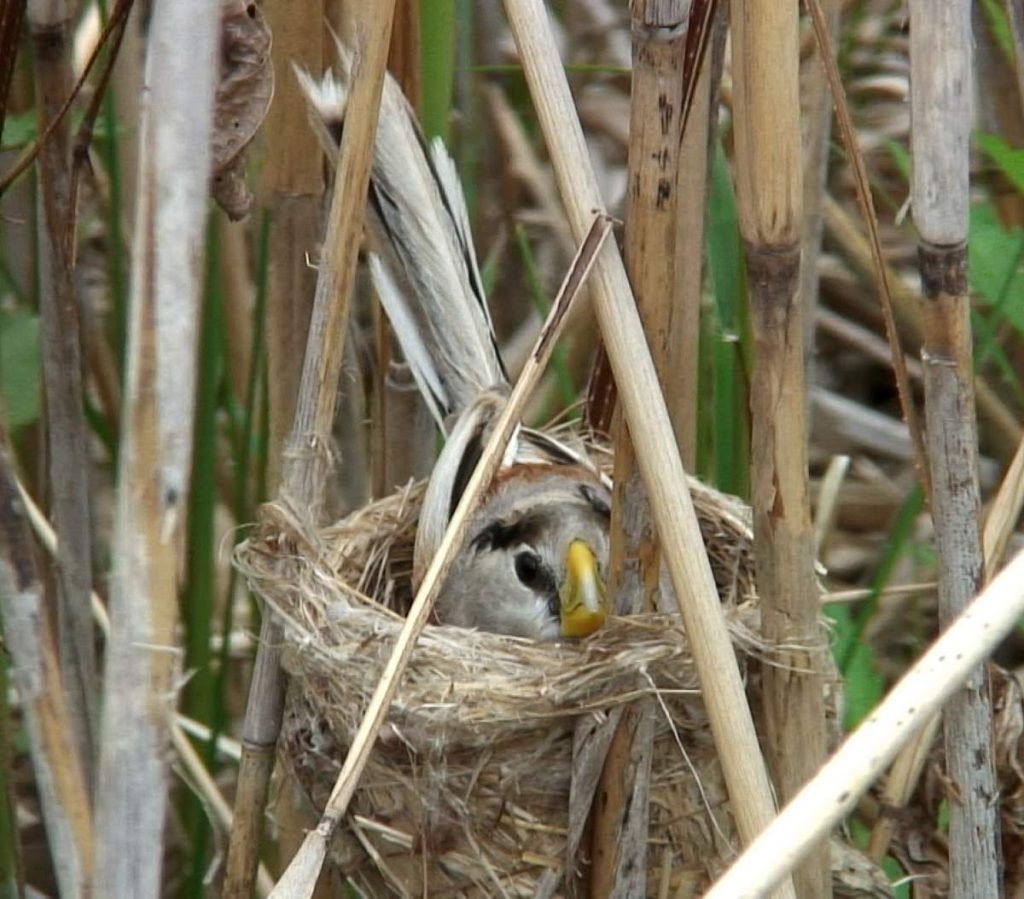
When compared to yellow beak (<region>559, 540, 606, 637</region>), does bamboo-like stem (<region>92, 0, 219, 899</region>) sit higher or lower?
higher

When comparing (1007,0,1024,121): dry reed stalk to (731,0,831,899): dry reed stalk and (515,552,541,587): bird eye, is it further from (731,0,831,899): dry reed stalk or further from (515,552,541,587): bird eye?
(515,552,541,587): bird eye

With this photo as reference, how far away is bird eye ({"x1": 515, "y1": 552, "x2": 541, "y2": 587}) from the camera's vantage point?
67.7 inches

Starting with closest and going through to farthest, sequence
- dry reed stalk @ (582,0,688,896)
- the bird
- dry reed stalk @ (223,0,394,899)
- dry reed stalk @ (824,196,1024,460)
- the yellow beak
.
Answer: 1. dry reed stalk @ (582,0,688,896)
2. dry reed stalk @ (223,0,394,899)
3. the bird
4. the yellow beak
5. dry reed stalk @ (824,196,1024,460)

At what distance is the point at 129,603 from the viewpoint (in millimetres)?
804

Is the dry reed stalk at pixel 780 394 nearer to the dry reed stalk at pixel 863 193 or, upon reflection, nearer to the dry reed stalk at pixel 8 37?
the dry reed stalk at pixel 863 193

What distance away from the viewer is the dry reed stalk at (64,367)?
1275mm

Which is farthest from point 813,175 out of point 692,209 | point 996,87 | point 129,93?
point 129,93

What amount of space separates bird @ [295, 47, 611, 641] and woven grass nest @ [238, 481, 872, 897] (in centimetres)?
21

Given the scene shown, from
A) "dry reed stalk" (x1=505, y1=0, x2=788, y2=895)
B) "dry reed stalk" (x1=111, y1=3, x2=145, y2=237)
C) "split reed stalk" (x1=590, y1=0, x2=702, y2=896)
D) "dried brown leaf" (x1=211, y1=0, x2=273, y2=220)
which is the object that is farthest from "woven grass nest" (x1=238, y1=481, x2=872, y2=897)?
"dry reed stalk" (x1=111, y1=3, x2=145, y2=237)

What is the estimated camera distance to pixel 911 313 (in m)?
2.43

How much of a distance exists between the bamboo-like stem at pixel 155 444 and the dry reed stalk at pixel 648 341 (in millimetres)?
327

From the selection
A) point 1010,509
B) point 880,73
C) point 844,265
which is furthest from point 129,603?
point 880,73

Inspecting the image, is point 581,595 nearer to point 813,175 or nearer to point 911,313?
point 813,175

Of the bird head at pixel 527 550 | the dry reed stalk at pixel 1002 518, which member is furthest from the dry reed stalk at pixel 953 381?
the bird head at pixel 527 550
